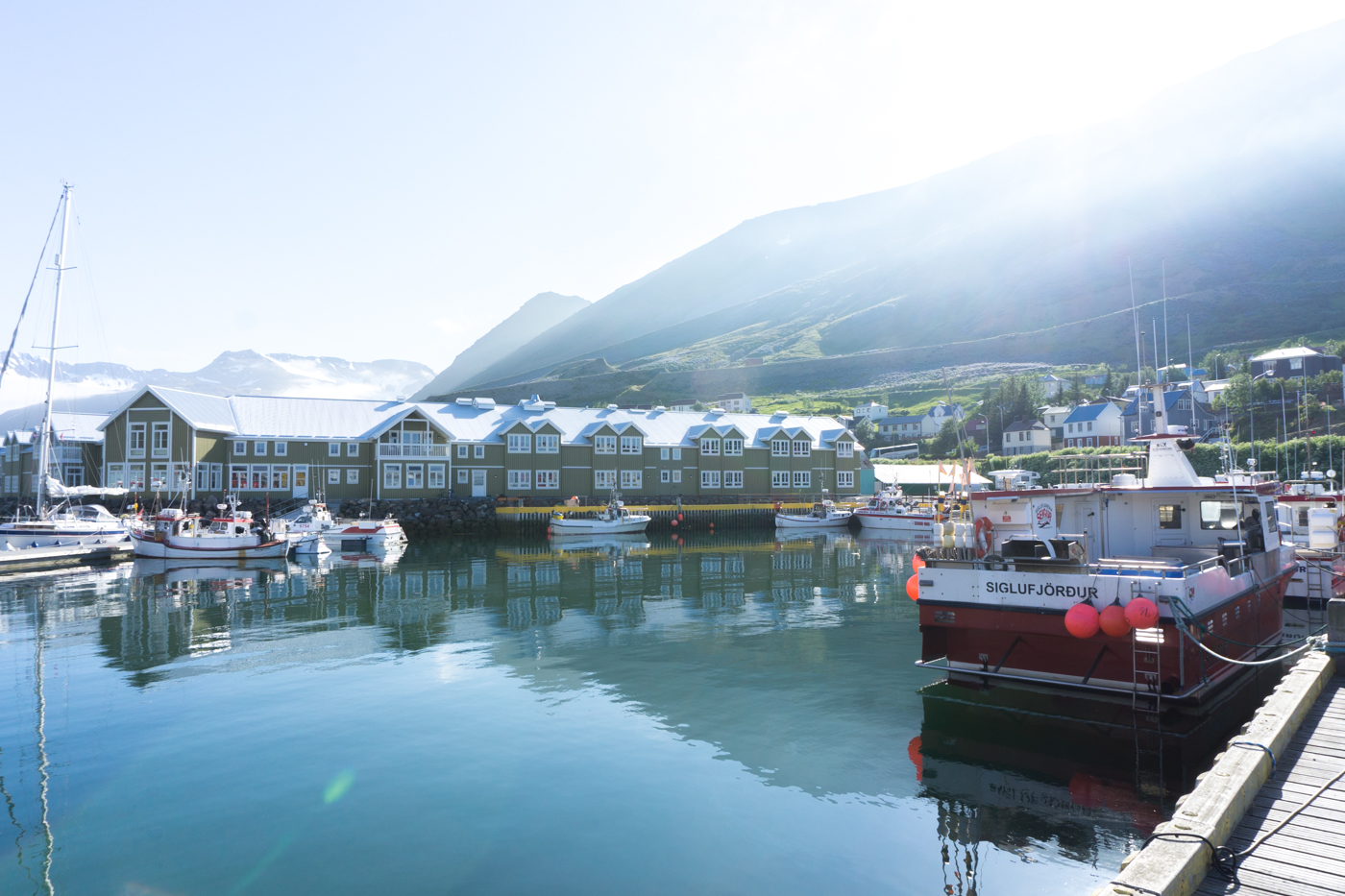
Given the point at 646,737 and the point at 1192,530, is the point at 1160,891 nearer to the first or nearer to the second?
the point at 646,737

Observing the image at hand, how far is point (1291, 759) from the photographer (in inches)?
339

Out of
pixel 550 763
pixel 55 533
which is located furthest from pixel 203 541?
pixel 550 763

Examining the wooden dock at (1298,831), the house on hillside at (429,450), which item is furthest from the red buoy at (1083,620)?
the house on hillside at (429,450)

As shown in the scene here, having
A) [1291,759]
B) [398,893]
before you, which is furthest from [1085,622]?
[398,893]

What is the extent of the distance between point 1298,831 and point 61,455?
82.1 m

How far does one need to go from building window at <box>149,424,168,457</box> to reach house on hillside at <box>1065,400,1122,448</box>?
105475mm

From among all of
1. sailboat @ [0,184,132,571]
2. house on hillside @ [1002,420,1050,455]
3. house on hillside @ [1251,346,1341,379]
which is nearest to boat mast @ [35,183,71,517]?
sailboat @ [0,184,132,571]

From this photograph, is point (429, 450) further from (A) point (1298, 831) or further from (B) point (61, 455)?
(A) point (1298, 831)

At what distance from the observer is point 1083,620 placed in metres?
13.6

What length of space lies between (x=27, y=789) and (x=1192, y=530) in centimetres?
2299

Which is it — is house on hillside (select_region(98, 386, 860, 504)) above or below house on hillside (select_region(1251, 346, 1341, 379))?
below

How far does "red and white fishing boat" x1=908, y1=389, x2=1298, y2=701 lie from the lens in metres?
13.5

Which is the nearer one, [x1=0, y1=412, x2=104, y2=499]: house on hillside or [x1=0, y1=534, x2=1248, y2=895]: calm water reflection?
[x1=0, y1=534, x2=1248, y2=895]: calm water reflection

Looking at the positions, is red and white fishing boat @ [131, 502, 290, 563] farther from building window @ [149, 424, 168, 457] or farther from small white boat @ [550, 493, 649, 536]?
small white boat @ [550, 493, 649, 536]
